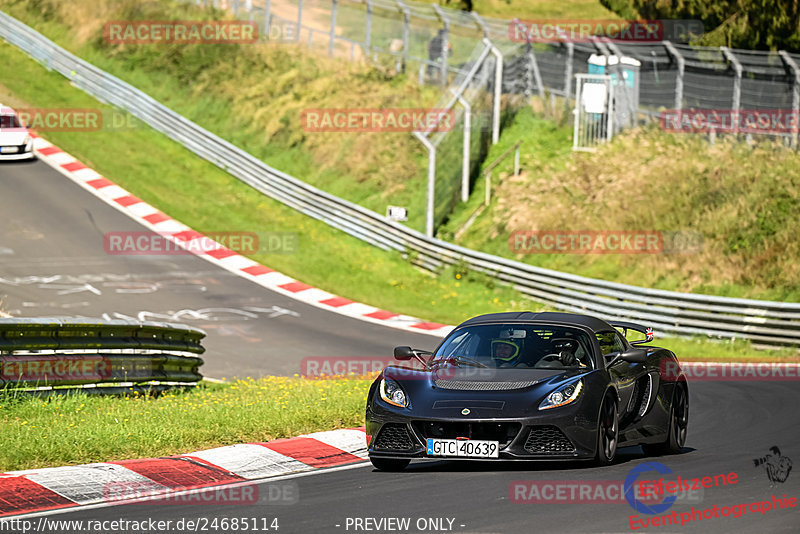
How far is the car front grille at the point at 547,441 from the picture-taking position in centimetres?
898

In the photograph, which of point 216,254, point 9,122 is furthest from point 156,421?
point 9,122

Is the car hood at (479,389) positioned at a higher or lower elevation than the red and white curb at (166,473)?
higher

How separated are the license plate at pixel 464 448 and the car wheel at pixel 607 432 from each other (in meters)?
0.84

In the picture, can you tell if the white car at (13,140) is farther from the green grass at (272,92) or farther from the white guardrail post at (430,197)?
the white guardrail post at (430,197)

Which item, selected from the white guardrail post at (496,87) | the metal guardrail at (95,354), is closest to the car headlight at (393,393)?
the metal guardrail at (95,354)

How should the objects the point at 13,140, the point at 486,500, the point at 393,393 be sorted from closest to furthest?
the point at 486,500
the point at 393,393
the point at 13,140

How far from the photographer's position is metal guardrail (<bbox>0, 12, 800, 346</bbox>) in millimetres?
22641

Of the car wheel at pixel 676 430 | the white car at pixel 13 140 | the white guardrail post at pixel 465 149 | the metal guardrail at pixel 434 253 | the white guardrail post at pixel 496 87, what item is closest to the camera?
the car wheel at pixel 676 430

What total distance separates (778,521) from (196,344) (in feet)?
31.5

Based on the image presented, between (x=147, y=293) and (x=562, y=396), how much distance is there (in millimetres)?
16829

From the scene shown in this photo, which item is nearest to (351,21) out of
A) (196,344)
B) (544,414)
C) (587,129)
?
(587,129)

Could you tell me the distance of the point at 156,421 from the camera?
435 inches
